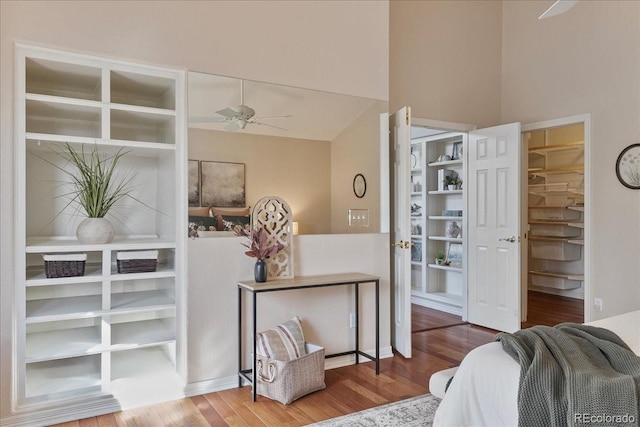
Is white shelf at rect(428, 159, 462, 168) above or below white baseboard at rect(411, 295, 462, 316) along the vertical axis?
above

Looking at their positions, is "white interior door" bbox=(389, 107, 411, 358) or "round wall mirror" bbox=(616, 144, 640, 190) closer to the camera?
"white interior door" bbox=(389, 107, 411, 358)

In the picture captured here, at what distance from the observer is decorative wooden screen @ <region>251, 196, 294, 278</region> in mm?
3246

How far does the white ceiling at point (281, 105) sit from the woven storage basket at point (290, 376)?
161cm

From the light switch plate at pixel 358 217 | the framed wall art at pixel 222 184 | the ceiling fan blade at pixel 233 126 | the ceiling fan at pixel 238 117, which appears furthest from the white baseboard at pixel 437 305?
the ceiling fan blade at pixel 233 126

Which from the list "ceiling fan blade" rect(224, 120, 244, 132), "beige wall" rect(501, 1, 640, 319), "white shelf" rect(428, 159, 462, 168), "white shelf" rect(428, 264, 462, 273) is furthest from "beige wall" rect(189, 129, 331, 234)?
"beige wall" rect(501, 1, 640, 319)

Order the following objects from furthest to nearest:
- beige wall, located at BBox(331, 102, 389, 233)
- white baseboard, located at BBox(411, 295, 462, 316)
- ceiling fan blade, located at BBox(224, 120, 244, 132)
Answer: white baseboard, located at BBox(411, 295, 462, 316)
beige wall, located at BBox(331, 102, 389, 233)
ceiling fan blade, located at BBox(224, 120, 244, 132)

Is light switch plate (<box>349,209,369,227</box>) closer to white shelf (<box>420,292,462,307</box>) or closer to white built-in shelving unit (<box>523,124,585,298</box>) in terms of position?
white shelf (<box>420,292,462,307</box>)

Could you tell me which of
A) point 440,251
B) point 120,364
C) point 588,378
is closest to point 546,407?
point 588,378

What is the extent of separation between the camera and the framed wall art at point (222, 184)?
3023 millimetres

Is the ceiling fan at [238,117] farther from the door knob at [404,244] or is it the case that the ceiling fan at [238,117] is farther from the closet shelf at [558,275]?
the closet shelf at [558,275]

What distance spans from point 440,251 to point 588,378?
4560mm

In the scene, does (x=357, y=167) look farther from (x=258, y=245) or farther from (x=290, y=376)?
(x=290, y=376)

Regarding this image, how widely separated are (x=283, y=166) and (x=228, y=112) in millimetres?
560

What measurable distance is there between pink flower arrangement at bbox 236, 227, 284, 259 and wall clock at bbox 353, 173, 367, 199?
2.84 feet
